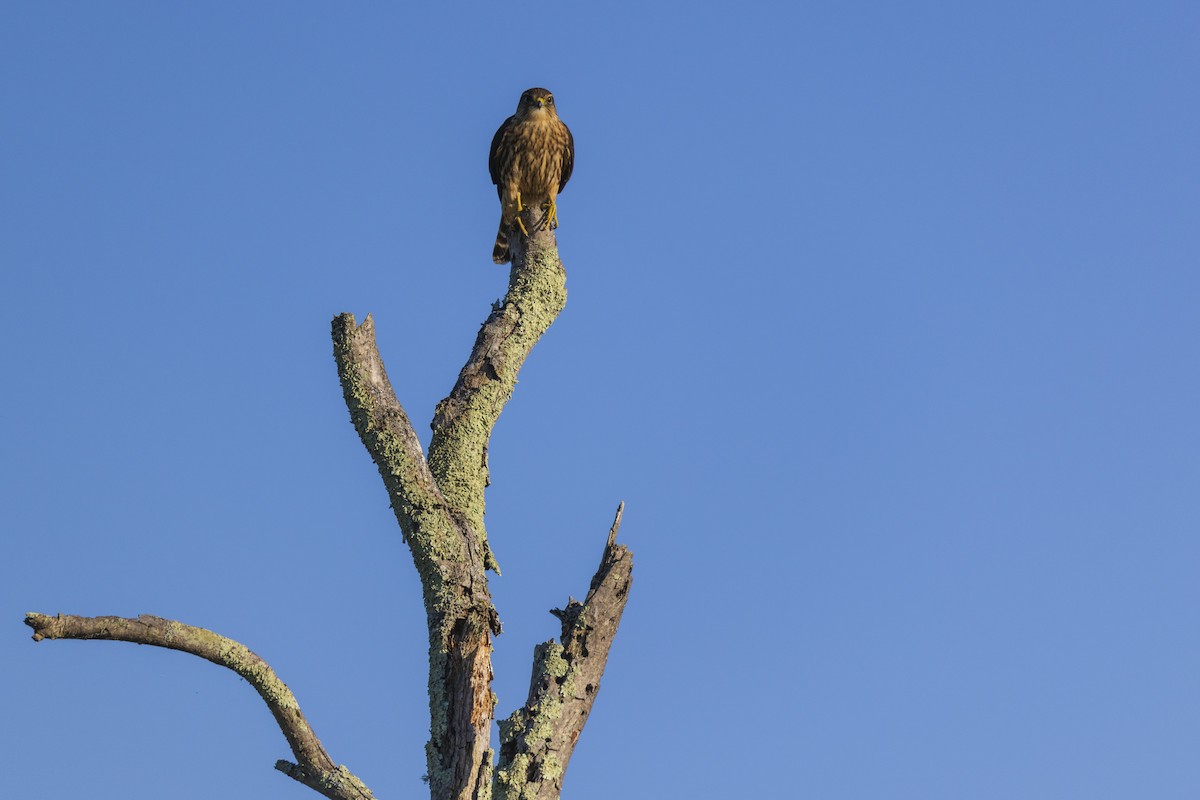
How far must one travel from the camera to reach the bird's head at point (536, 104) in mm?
9430

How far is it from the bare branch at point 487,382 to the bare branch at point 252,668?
90 centimetres

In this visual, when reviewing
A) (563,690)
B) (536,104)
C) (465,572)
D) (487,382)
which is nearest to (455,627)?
A: (465,572)

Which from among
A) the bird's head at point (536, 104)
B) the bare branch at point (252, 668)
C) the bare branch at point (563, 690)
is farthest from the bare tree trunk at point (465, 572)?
the bird's head at point (536, 104)

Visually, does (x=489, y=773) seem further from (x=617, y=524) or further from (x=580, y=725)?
(x=617, y=524)

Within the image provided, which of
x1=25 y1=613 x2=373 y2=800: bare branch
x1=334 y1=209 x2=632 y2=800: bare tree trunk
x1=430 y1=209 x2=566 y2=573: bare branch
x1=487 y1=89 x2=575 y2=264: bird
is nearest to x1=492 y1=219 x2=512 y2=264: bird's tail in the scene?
x1=487 y1=89 x2=575 y2=264: bird

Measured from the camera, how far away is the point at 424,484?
4.72 meters

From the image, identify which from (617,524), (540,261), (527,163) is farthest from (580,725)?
(527,163)

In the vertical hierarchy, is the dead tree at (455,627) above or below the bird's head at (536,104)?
below

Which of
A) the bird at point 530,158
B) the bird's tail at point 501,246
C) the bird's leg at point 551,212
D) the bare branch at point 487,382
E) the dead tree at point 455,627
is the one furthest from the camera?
the bird's tail at point 501,246

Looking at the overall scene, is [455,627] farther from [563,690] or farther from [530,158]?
[530,158]

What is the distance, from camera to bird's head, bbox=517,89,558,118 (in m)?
9.43

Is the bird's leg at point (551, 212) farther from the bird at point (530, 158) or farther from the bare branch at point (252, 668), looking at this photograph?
the bare branch at point (252, 668)

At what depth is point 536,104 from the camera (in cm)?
949

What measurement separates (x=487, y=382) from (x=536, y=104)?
488 centimetres
